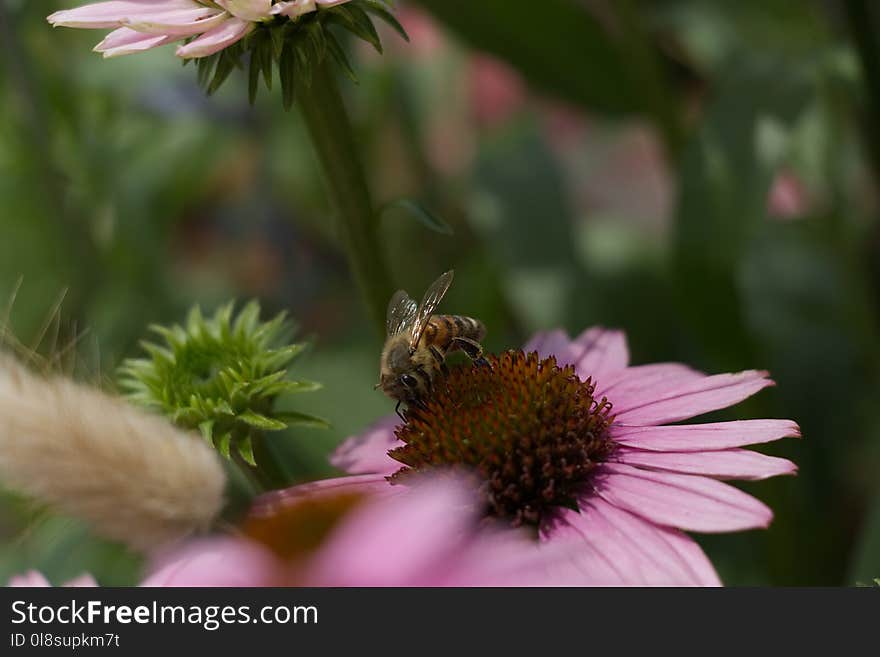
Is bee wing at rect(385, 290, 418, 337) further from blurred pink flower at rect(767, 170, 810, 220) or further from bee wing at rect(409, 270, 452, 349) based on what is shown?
blurred pink flower at rect(767, 170, 810, 220)

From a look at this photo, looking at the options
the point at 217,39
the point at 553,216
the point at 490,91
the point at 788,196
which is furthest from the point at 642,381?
the point at 490,91

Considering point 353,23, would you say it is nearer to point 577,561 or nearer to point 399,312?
point 399,312

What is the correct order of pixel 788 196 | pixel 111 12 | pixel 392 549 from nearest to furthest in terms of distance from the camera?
pixel 392 549 < pixel 111 12 < pixel 788 196

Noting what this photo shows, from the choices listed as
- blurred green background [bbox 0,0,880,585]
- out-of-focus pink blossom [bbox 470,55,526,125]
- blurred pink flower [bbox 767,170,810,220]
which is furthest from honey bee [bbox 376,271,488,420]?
out-of-focus pink blossom [bbox 470,55,526,125]

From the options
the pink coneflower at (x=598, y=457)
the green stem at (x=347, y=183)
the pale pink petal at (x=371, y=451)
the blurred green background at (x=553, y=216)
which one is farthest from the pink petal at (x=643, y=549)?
the blurred green background at (x=553, y=216)

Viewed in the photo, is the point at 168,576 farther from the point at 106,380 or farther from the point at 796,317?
the point at 796,317

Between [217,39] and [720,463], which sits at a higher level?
[217,39]

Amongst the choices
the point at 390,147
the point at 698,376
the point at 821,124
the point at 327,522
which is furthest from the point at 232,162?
the point at 327,522

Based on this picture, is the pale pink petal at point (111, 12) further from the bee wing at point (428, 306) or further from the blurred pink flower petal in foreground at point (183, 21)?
the bee wing at point (428, 306)
